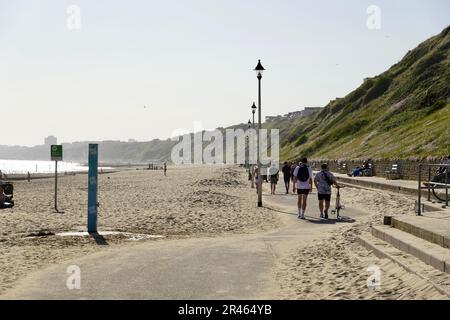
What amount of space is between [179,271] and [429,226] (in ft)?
15.7

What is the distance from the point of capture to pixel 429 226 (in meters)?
10.1

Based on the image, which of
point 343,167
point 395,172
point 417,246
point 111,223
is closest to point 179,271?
point 417,246

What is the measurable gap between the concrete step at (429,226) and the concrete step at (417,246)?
9 centimetres

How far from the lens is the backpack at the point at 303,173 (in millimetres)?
16906

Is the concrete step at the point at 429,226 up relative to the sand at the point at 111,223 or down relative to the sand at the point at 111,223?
up

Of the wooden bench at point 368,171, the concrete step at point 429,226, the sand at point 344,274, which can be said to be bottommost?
the sand at point 344,274

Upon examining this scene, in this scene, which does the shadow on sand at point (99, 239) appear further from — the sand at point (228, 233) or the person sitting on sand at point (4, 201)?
the person sitting on sand at point (4, 201)

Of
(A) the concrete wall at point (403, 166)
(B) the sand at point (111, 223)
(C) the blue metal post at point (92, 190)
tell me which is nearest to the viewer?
(B) the sand at point (111, 223)

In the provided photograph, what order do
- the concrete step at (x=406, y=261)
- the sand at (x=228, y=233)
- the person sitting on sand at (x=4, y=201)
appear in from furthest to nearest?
1. the person sitting on sand at (x=4, y=201)
2. the sand at (x=228, y=233)
3. the concrete step at (x=406, y=261)

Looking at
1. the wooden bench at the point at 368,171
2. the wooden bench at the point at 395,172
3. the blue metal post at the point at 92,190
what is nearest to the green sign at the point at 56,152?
the blue metal post at the point at 92,190

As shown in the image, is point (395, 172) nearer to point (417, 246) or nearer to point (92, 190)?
point (92, 190)

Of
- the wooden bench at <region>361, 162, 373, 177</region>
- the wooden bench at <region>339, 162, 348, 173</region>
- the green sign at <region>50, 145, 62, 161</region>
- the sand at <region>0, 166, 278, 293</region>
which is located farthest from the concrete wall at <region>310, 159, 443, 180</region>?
the green sign at <region>50, 145, 62, 161</region>
